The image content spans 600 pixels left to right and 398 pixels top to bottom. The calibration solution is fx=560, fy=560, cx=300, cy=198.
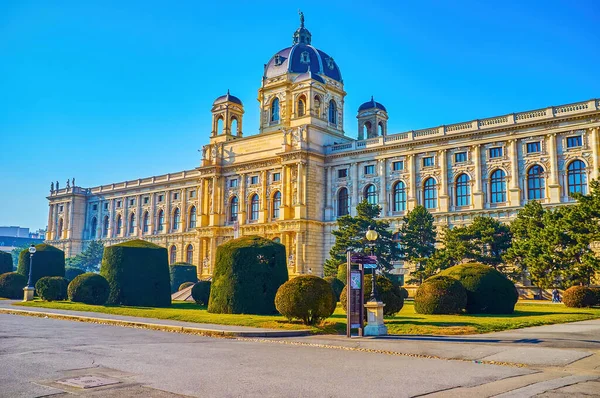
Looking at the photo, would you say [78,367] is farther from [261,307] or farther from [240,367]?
[261,307]

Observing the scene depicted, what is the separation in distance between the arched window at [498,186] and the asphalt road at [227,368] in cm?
4068

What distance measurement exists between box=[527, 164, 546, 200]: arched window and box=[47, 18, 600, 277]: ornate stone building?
98 millimetres

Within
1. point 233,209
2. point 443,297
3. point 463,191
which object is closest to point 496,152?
point 463,191

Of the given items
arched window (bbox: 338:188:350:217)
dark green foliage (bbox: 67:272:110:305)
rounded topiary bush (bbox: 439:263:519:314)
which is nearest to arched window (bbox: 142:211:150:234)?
arched window (bbox: 338:188:350:217)

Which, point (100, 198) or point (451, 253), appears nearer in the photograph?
Result: point (451, 253)

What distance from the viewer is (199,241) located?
74.2m

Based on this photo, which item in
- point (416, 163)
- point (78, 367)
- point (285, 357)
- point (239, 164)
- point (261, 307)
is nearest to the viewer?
point (78, 367)

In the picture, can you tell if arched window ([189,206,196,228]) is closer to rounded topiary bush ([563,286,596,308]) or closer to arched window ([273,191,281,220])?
arched window ([273,191,281,220])

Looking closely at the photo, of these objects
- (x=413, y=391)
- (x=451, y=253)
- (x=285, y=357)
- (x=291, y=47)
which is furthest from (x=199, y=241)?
(x=413, y=391)

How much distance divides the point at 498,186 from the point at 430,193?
705cm

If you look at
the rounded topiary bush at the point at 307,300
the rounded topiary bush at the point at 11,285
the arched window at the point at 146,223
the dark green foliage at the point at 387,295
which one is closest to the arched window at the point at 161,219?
the arched window at the point at 146,223

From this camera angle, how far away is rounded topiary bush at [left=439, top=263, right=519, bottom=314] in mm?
27891

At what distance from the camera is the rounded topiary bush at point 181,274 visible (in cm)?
6053

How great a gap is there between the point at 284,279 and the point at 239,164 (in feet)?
144
